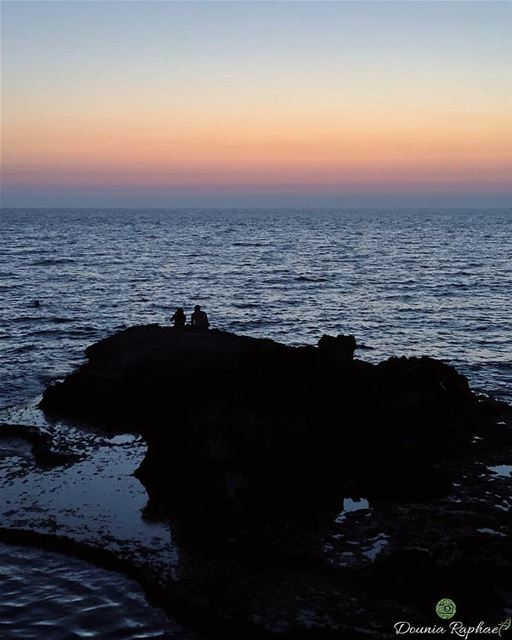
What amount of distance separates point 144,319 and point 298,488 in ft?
111

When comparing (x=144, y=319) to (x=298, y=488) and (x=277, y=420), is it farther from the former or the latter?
(x=298, y=488)

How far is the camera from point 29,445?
72.4ft

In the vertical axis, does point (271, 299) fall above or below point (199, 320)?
below

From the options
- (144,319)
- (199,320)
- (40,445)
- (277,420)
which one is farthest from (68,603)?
(144,319)

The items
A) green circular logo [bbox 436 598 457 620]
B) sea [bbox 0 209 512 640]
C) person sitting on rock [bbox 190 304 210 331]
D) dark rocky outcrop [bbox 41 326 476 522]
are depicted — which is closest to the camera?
green circular logo [bbox 436 598 457 620]

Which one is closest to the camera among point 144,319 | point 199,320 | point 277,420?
point 277,420

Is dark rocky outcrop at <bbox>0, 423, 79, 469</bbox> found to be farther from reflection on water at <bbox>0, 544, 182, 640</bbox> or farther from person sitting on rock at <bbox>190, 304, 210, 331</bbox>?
person sitting on rock at <bbox>190, 304, 210, 331</bbox>

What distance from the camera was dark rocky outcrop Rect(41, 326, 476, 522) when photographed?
1759cm

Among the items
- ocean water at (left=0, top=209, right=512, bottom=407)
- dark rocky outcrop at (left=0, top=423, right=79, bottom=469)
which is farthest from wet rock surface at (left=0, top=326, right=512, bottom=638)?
ocean water at (left=0, top=209, right=512, bottom=407)

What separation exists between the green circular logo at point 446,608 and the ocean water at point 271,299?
18.5 m

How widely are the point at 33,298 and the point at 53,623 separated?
161 ft

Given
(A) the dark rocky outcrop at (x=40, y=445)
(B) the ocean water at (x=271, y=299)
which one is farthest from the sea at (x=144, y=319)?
(A) the dark rocky outcrop at (x=40, y=445)

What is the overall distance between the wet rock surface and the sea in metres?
0.48

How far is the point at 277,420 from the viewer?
1884cm
